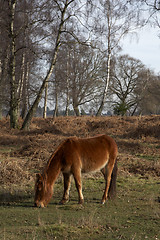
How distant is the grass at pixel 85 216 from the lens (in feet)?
18.1

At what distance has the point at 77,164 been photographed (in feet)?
23.9

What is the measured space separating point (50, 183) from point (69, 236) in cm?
178

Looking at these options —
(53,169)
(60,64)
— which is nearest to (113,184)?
(53,169)

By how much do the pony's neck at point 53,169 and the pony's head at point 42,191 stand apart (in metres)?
0.12

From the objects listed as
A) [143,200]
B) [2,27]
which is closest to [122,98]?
[2,27]

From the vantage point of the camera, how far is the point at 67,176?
25.0 feet

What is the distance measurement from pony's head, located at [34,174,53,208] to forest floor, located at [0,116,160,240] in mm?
204

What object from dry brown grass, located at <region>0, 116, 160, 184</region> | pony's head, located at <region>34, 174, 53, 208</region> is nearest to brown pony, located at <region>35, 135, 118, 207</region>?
pony's head, located at <region>34, 174, 53, 208</region>

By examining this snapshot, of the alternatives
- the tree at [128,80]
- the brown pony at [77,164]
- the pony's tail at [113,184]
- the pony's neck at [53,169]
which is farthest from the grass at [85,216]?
the tree at [128,80]

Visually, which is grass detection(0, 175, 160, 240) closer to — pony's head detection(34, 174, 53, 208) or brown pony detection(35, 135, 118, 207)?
pony's head detection(34, 174, 53, 208)

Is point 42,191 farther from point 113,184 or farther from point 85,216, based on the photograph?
point 113,184

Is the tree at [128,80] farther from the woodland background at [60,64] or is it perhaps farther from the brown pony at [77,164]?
the brown pony at [77,164]

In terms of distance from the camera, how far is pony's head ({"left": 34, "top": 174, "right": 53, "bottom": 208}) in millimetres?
6754

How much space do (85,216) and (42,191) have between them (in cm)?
112
